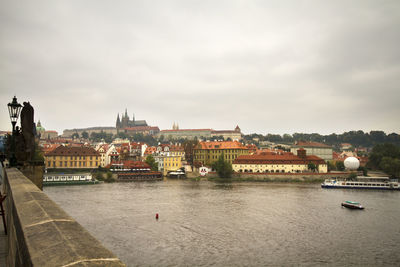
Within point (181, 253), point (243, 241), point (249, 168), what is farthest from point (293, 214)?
point (249, 168)

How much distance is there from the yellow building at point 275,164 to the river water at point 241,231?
151 feet

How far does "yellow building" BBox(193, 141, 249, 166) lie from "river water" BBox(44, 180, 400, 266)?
65526 mm

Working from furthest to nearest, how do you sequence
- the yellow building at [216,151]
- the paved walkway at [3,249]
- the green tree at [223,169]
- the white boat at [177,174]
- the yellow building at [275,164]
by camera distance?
1. the yellow building at [216,151]
2. the white boat at [177,174]
3. the yellow building at [275,164]
4. the green tree at [223,169]
5. the paved walkway at [3,249]

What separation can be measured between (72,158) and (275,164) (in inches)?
2625

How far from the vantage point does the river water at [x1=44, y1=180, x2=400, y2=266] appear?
85.9 ft

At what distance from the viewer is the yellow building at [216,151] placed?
4791 inches

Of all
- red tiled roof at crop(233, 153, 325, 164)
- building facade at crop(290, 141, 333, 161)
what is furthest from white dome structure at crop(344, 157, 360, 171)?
building facade at crop(290, 141, 333, 161)

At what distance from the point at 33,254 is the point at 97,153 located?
115 m

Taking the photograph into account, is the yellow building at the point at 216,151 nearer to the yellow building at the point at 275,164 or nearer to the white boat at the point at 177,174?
the white boat at the point at 177,174

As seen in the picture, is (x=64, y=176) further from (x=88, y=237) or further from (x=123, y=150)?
(x=88, y=237)

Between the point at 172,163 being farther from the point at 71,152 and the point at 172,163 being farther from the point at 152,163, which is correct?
the point at 71,152

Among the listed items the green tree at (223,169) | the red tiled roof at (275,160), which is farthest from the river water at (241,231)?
the red tiled roof at (275,160)

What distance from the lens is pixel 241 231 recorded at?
3441 centimetres

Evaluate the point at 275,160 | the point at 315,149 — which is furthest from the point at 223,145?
the point at 315,149
